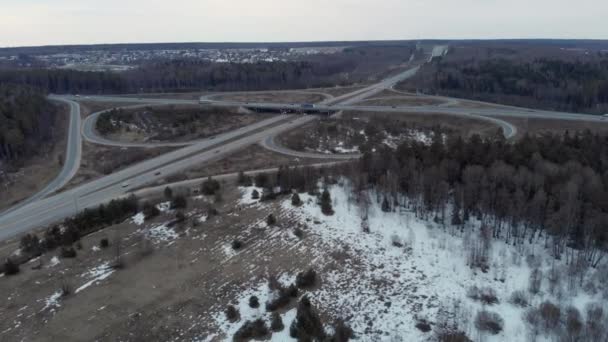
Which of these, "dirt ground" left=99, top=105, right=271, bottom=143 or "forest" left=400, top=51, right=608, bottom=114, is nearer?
"dirt ground" left=99, top=105, right=271, bottom=143


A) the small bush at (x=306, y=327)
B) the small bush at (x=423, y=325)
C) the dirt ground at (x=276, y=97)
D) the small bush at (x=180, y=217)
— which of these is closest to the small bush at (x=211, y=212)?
the small bush at (x=180, y=217)

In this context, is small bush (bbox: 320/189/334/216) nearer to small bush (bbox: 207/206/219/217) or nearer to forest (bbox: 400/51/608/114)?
small bush (bbox: 207/206/219/217)

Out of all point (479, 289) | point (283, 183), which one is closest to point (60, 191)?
point (283, 183)

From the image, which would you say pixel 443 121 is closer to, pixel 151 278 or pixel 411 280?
pixel 411 280

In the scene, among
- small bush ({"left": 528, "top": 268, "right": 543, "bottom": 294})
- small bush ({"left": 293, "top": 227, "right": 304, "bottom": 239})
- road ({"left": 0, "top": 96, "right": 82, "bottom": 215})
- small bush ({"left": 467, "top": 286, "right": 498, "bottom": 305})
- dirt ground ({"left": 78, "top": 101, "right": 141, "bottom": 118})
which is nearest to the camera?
small bush ({"left": 467, "top": 286, "right": 498, "bottom": 305})

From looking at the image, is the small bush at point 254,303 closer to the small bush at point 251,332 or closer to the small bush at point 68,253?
the small bush at point 251,332

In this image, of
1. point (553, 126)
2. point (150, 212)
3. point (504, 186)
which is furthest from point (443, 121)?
point (150, 212)

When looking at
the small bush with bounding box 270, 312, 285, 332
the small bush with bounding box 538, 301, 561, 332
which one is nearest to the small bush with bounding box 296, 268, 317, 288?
the small bush with bounding box 270, 312, 285, 332
